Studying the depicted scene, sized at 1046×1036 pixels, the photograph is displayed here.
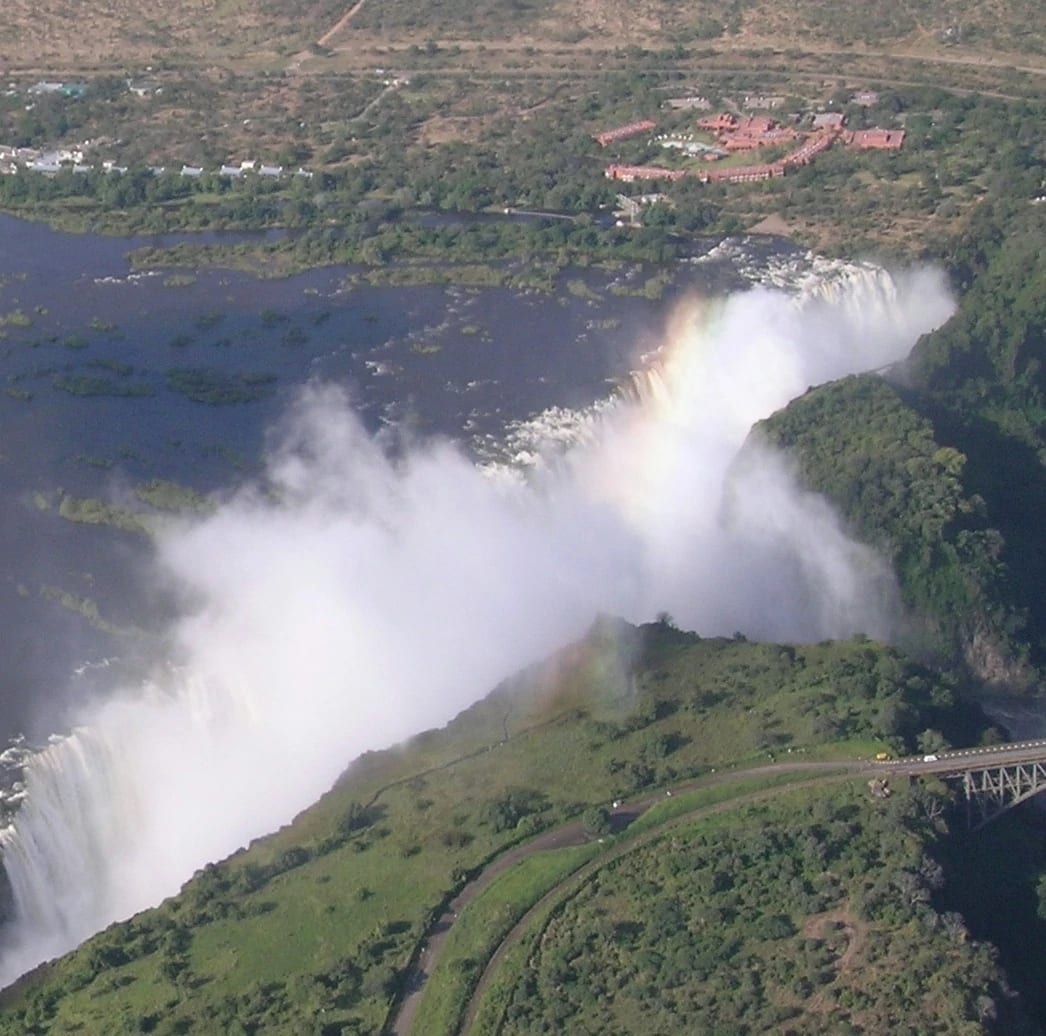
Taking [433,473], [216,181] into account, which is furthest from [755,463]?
[216,181]

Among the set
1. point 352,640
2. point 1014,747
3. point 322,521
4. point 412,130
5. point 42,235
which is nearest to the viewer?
point 1014,747

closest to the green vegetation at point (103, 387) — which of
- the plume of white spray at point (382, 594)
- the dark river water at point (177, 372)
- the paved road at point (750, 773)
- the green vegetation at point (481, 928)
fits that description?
the dark river water at point (177, 372)

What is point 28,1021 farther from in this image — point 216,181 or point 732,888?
point 216,181

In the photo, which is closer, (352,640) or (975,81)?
(352,640)

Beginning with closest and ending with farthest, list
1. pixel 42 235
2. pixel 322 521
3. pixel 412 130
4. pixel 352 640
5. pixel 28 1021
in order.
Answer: pixel 28 1021 < pixel 352 640 < pixel 322 521 < pixel 42 235 < pixel 412 130

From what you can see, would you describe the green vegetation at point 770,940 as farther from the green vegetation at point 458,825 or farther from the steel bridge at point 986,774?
the steel bridge at point 986,774

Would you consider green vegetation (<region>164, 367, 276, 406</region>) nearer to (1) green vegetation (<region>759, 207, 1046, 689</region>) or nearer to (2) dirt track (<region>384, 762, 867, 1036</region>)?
(1) green vegetation (<region>759, 207, 1046, 689</region>)

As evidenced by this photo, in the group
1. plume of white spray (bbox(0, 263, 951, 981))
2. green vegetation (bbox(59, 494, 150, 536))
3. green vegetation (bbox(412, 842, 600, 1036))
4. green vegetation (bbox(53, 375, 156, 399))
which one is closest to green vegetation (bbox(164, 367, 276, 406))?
green vegetation (bbox(53, 375, 156, 399))
